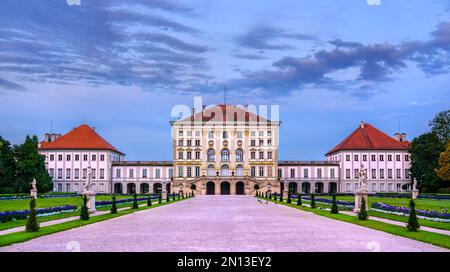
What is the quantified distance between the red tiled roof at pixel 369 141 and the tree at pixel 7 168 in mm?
42395

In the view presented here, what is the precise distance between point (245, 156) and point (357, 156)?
15318 millimetres

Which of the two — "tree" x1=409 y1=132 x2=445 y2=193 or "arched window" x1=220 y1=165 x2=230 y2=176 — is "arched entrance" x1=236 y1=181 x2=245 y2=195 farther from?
"tree" x1=409 y1=132 x2=445 y2=193

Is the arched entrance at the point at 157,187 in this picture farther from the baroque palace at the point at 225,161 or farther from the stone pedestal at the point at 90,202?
the stone pedestal at the point at 90,202

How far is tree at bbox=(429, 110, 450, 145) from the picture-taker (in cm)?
6058

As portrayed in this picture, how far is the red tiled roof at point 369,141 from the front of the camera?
73812mm

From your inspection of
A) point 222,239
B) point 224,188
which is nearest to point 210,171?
point 224,188

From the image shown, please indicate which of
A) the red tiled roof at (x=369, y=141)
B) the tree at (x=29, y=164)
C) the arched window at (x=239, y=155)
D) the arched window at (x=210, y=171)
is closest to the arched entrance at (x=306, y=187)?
the red tiled roof at (x=369, y=141)

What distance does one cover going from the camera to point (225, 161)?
74.4 metres

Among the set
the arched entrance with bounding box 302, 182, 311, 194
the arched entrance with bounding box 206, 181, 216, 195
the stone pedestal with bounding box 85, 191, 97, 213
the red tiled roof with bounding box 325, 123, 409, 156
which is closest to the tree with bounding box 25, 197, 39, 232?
the stone pedestal with bounding box 85, 191, 97, 213

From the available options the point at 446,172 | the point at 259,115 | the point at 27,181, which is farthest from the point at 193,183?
the point at 446,172

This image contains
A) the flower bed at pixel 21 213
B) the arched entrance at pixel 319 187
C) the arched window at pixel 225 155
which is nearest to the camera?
the flower bed at pixel 21 213

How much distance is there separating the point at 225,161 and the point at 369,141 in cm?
2020

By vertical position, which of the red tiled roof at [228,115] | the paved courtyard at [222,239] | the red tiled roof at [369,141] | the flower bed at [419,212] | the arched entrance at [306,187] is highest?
the red tiled roof at [228,115]
